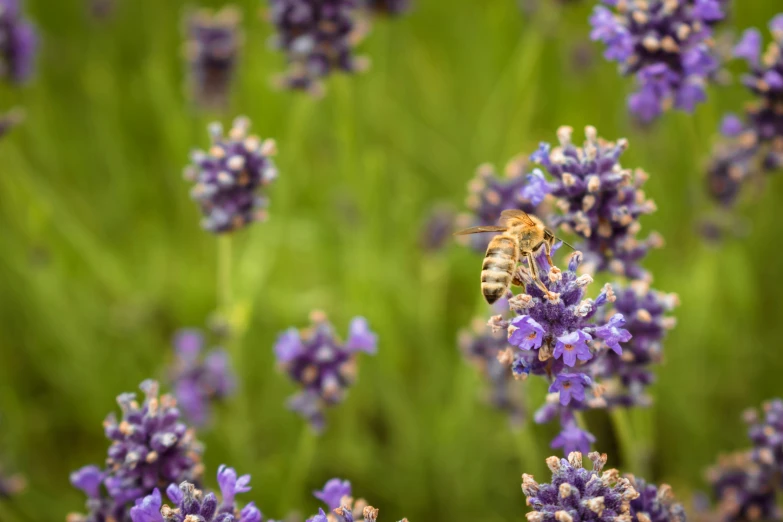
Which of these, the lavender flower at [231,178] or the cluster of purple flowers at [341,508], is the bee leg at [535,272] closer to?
the cluster of purple flowers at [341,508]

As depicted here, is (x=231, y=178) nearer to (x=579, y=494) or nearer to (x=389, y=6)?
(x=389, y=6)

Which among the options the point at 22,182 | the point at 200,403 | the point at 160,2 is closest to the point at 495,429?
the point at 200,403

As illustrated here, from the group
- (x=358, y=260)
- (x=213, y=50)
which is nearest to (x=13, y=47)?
(x=213, y=50)

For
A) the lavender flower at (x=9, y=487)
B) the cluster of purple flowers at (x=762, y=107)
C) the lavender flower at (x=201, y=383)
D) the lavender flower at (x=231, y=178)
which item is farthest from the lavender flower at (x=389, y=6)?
the lavender flower at (x=9, y=487)

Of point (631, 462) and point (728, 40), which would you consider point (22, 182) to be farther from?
point (728, 40)

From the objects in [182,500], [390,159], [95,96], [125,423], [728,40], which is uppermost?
[95,96]

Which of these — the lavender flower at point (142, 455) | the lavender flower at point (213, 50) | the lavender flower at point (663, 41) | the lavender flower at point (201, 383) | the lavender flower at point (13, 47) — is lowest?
the lavender flower at point (142, 455)

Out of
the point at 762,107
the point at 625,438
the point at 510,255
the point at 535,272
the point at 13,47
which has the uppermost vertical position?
the point at 13,47
